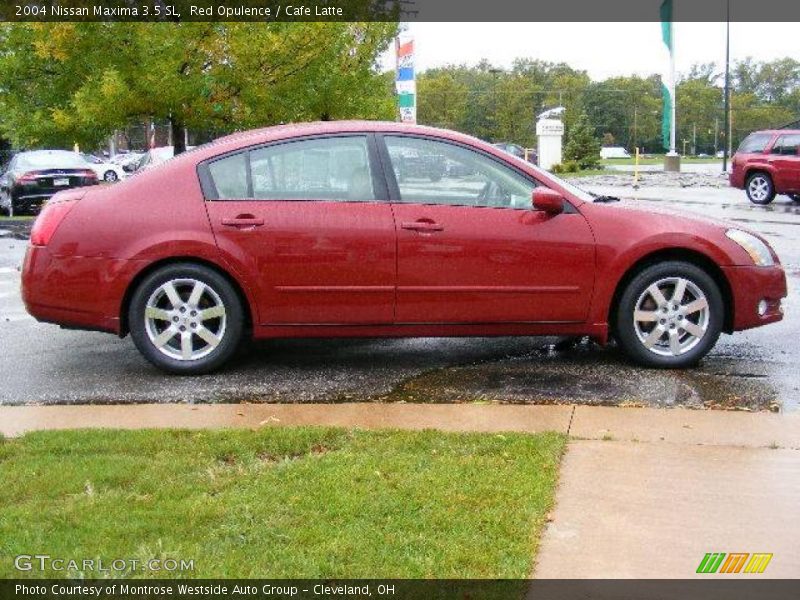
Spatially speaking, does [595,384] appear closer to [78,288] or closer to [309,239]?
[309,239]

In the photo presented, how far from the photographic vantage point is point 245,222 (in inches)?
244

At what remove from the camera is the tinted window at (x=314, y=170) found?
6.31 m

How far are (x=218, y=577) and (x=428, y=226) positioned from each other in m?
3.30

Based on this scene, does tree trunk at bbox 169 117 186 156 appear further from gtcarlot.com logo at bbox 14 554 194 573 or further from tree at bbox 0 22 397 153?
gtcarlot.com logo at bbox 14 554 194 573

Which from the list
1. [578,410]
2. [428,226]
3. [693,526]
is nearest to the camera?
[693,526]

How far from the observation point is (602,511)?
4039 mm

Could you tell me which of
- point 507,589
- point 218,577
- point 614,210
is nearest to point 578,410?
point 614,210

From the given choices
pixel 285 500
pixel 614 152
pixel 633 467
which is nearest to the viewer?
pixel 285 500

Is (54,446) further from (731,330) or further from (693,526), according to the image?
(731,330)

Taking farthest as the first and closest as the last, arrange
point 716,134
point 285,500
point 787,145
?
point 716,134
point 787,145
point 285,500

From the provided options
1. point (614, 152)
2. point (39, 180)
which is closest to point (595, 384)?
point (39, 180)

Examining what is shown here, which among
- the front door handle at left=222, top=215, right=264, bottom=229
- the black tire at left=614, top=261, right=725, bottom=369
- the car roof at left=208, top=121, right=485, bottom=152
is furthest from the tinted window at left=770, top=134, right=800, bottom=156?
the front door handle at left=222, top=215, right=264, bottom=229

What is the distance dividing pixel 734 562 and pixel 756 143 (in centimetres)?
2109

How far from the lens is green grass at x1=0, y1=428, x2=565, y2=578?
3.50 meters
